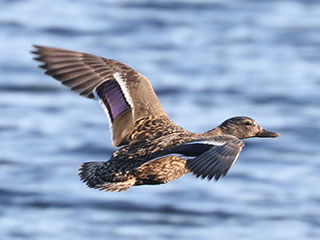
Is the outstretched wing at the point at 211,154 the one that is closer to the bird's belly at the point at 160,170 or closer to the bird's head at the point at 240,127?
the bird's belly at the point at 160,170

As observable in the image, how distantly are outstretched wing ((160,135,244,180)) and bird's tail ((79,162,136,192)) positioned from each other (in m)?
0.37

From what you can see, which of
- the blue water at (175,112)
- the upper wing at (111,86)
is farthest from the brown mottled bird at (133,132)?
the blue water at (175,112)

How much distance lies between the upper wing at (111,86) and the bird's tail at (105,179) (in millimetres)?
287

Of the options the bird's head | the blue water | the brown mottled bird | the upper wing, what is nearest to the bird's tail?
the brown mottled bird

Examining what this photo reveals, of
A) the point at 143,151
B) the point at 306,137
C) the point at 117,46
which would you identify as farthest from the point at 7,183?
the point at 143,151

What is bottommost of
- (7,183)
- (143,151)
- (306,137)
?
(7,183)

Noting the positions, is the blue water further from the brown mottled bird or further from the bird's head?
the brown mottled bird

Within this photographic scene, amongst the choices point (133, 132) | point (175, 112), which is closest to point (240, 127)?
point (133, 132)

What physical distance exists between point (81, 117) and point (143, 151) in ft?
36.9

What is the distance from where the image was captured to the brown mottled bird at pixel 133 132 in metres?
6.14

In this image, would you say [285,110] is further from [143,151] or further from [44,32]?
[143,151]

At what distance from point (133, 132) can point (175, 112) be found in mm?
10222

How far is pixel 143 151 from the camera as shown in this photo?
6477 mm

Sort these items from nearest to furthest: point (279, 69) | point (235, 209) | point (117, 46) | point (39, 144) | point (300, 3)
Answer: point (235, 209) → point (39, 144) → point (279, 69) → point (117, 46) → point (300, 3)
